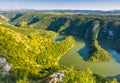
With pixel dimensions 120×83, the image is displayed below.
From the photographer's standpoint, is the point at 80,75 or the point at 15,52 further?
the point at 15,52

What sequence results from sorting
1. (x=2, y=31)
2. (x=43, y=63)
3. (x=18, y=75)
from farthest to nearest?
(x=2, y=31) < (x=43, y=63) < (x=18, y=75)

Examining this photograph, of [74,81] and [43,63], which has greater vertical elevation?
[74,81]

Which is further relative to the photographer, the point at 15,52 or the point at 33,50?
the point at 33,50

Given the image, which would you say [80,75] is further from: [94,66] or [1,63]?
[94,66]

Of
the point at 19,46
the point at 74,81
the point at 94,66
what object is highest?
the point at 74,81

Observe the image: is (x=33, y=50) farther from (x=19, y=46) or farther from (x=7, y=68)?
(x=7, y=68)

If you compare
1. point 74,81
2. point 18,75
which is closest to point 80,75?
point 74,81

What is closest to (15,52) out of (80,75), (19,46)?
(19,46)

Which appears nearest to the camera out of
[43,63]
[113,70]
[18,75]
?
[18,75]

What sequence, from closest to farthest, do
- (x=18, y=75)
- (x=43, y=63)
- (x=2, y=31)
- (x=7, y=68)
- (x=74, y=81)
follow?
(x=74, y=81)
(x=18, y=75)
(x=7, y=68)
(x=43, y=63)
(x=2, y=31)
